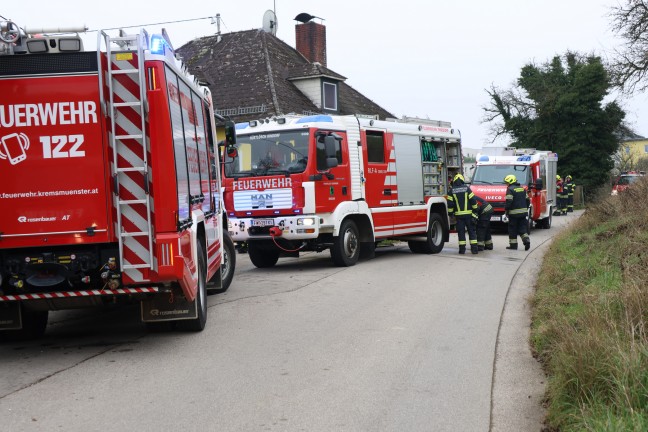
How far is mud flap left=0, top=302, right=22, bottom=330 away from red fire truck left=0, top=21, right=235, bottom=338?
1.07ft

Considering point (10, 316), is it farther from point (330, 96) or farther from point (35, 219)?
point (330, 96)

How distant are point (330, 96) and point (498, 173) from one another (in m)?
11.2

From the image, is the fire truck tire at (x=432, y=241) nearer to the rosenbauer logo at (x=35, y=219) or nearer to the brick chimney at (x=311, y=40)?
the rosenbauer logo at (x=35, y=219)

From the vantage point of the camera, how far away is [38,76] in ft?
23.0

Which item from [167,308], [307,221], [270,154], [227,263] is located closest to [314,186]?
[307,221]

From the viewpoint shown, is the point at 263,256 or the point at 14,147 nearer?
A: the point at 14,147

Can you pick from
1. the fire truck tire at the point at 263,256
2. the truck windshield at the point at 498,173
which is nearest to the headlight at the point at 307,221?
the fire truck tire at the point at 263,256

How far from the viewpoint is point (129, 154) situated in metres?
7.09

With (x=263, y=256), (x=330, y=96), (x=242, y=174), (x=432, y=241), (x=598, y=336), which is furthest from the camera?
(x=330, y=96)

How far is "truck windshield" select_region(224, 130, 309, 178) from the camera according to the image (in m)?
13.7

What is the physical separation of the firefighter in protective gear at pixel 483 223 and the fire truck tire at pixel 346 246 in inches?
146

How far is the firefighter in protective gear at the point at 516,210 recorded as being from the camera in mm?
17734

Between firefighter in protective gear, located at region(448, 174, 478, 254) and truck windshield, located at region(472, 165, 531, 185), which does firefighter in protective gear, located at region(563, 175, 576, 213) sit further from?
firefighter in protective gear, located at region(448, 174, 478, 254)

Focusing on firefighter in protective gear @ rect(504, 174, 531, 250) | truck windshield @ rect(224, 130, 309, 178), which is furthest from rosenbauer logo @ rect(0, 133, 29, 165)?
firefighter in protective gear @ rect(504, 174, 531, 250)
